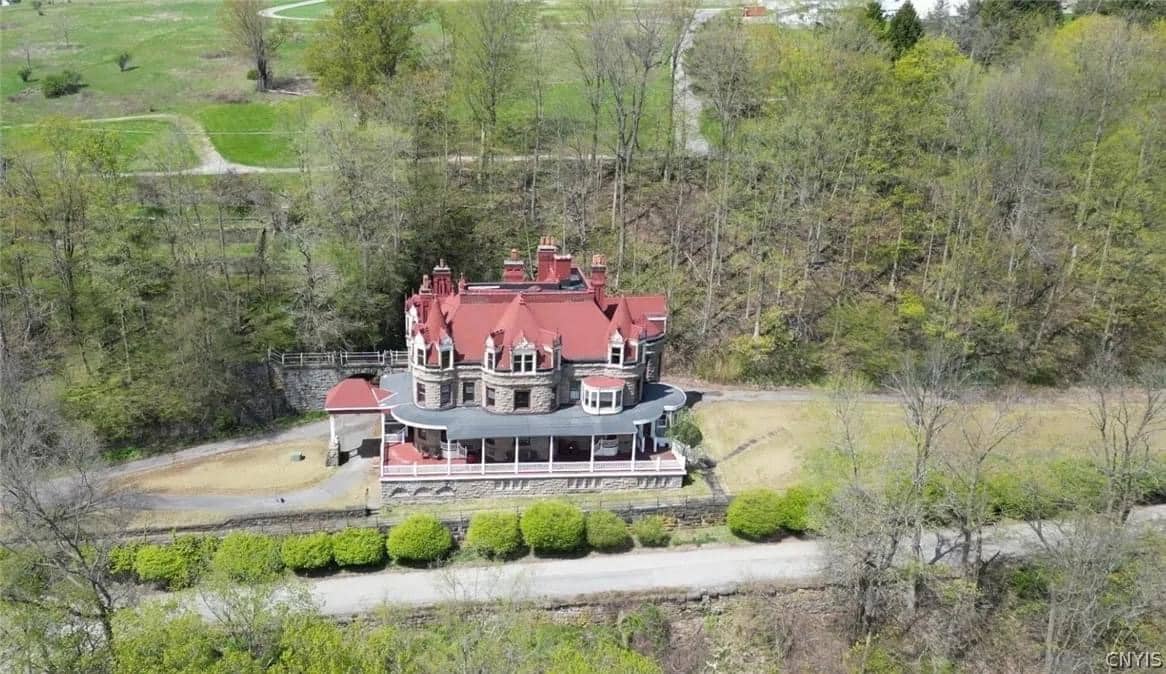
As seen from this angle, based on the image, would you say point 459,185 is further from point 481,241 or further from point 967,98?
point 967,98

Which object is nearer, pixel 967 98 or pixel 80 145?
pixel 80 145

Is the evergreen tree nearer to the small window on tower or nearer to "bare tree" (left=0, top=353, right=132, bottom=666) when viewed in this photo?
the small window on tower

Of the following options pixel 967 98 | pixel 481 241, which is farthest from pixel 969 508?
pixel 481 241

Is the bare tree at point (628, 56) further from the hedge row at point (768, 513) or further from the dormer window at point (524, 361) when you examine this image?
the hedge row at point (768, 513)

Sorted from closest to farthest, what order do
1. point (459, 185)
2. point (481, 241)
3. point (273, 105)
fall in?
1. point (481, 241)
2. point (459, 185)
3. point (273, 105)

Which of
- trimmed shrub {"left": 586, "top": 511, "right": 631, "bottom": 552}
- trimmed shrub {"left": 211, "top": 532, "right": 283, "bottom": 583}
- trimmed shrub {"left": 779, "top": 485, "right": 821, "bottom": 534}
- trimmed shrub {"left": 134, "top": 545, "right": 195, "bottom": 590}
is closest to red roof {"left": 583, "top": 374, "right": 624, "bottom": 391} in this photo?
trimmed shrub {"left": 586, "top": 511, "right": 631, "bottom": 552}

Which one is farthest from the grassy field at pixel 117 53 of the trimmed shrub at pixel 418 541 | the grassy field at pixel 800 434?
the trimmed shrub at pixel 418 541

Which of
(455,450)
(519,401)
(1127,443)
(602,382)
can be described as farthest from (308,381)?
(1127,443)
